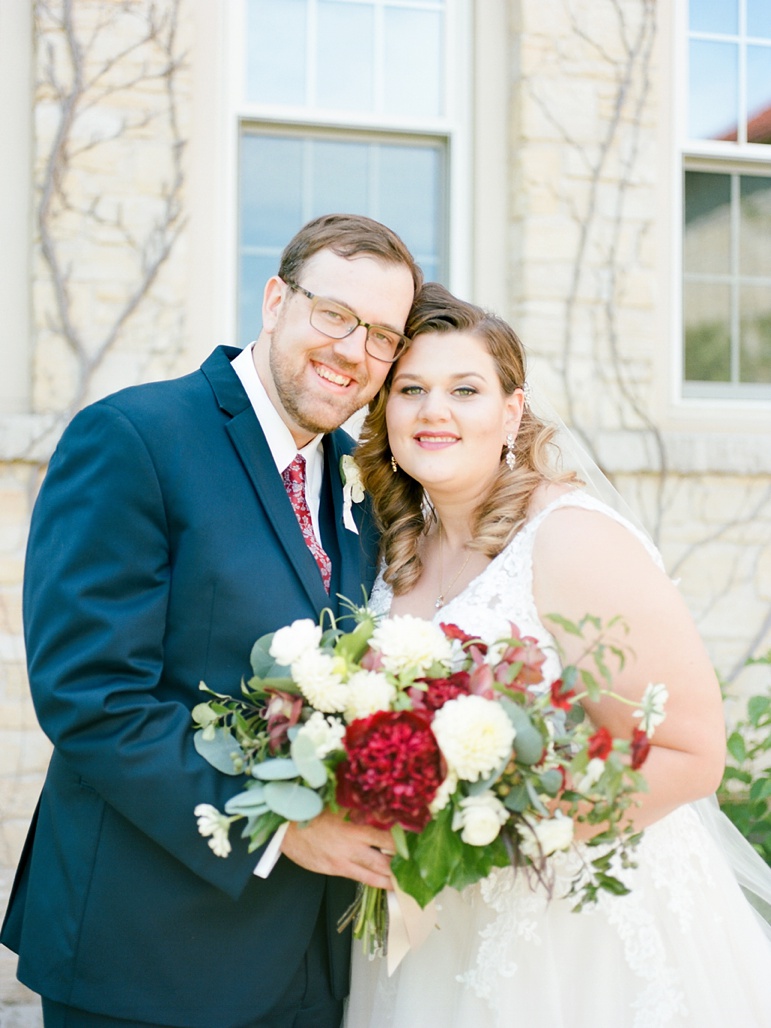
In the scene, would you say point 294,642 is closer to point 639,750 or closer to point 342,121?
point 639,750

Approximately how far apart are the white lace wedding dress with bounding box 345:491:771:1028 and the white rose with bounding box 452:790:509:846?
50 cm

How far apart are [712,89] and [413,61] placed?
65.1 inches

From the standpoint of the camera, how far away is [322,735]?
180cm

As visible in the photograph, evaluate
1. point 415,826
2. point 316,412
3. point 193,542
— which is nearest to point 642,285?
point 316,412

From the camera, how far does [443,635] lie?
1.97 m

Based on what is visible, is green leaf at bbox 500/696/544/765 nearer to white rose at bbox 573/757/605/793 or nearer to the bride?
white rose at bbox 573/757/605/793

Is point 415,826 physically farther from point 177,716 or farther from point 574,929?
point 574,929

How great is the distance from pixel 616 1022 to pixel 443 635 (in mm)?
984

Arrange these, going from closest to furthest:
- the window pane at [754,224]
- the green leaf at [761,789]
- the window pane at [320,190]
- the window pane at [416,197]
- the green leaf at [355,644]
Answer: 1. the green leaf at [355,644]
2. the green leaf at [761,789]
3. the window pane at [320,190]
4. the window pane at [416,197]
5. the window pane at [754,224]

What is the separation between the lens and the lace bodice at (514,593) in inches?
92.4

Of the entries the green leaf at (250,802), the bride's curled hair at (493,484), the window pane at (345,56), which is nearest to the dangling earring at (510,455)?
the bride's curled hair at (493,484)

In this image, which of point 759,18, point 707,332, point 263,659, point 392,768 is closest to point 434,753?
point 392,768

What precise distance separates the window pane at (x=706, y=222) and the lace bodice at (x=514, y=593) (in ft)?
11.8

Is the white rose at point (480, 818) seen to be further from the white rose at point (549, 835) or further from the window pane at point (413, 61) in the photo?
the window pane at point (413, 61)
